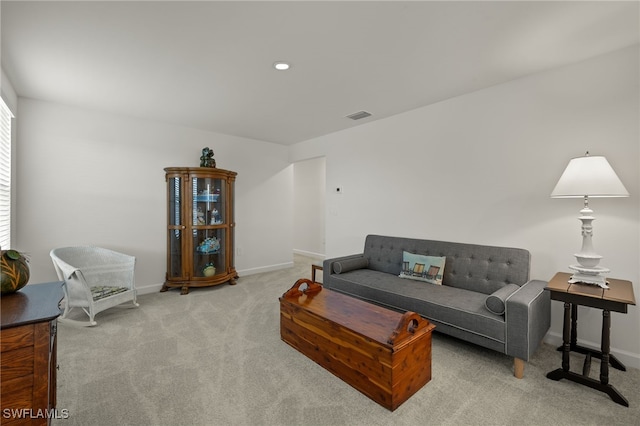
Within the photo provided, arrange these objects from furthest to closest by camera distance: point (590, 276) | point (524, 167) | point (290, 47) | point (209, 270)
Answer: point (209, 270) → point (524, 167) → point (290, 47) → point (590, 276)

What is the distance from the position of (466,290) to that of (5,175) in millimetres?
4864

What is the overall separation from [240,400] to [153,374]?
788mm

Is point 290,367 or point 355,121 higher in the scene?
point 355,121

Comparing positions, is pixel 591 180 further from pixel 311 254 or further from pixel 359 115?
pixel 311 254

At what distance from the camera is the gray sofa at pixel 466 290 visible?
213 centimetres

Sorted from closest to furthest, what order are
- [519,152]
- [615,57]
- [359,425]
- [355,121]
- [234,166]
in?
1. [359,425]
2. [615,57]
3. [519,152]
4. [355,121]
5. [234,166]

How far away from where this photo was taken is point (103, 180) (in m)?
3.86

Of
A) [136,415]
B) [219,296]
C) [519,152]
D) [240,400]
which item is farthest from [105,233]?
[519,152]

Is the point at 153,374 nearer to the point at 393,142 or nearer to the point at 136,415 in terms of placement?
the point at 136,415

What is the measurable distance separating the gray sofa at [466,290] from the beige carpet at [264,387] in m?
0.27

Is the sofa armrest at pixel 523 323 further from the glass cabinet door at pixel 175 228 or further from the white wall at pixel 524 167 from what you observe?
the glass cabinet door at pixel 175 228

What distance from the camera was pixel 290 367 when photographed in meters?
2.24

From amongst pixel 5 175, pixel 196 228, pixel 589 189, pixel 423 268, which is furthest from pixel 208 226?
pixel 589 189

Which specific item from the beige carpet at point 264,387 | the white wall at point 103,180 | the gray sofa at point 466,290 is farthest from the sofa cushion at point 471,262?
the white wall at point 103,180
